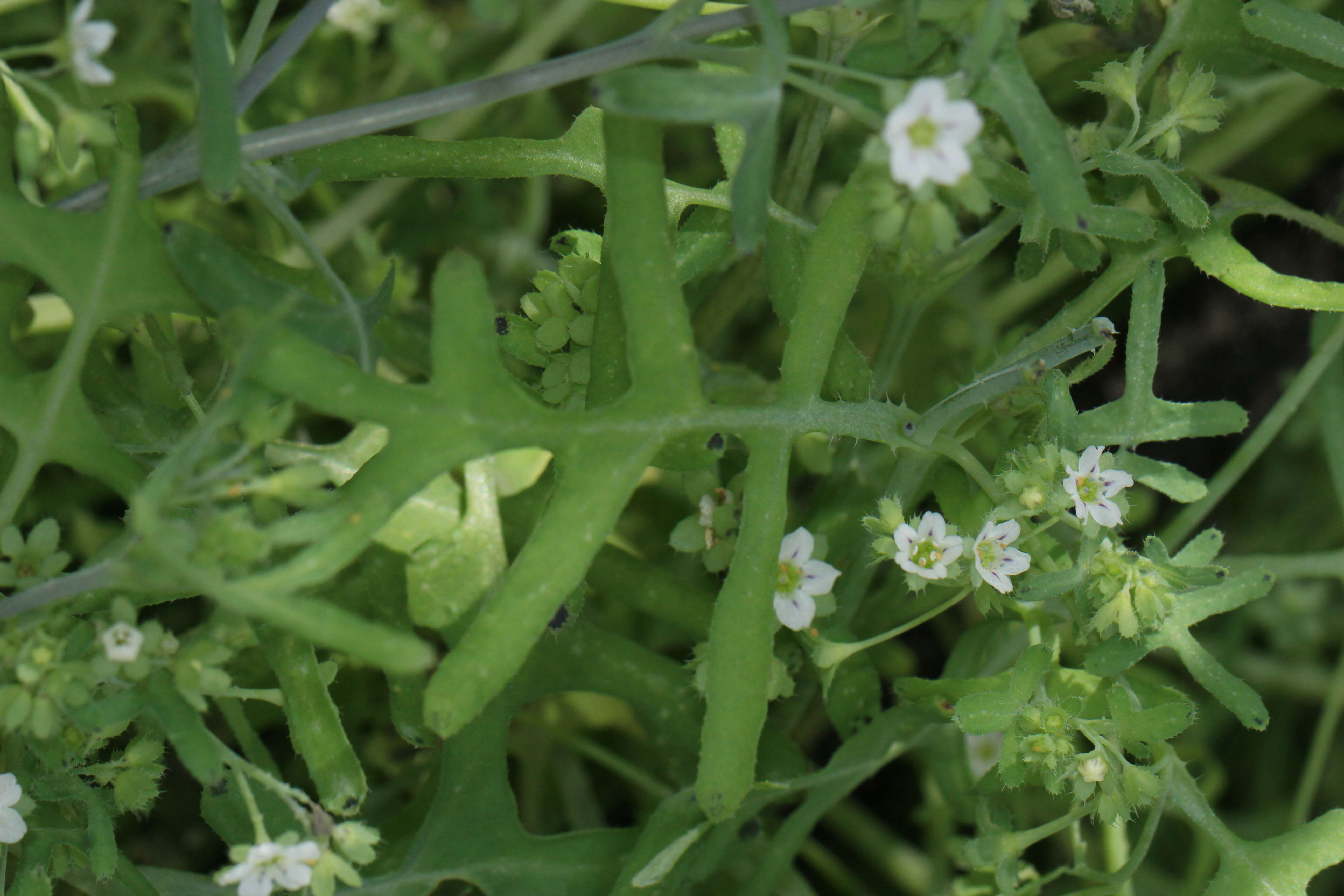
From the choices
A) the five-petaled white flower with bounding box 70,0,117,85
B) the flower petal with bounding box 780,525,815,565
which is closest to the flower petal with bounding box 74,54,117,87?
the five-petaled white flower with bounding box 70,0,117,85

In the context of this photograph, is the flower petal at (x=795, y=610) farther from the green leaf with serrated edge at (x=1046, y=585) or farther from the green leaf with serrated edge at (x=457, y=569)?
the green leaf with serrated edge at (x=457, y=569)

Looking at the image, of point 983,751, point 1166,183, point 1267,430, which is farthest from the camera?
point 983,751

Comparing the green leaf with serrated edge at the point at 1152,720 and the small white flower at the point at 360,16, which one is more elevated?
the small white flower at the point at 360,16

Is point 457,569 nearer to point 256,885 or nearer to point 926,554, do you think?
point 256,885

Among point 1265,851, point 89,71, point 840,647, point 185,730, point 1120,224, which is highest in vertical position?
point 89,71

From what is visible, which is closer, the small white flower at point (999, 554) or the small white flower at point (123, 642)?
the small white flower at point (123, 642)

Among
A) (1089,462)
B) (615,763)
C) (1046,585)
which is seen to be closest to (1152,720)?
(1046,585)

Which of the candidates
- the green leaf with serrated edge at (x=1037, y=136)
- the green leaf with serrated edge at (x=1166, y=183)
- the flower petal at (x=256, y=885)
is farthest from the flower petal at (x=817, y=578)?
the flower petal at (x=256, y=885)
